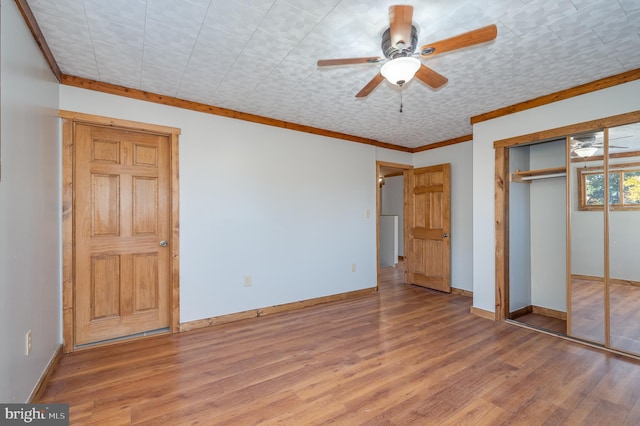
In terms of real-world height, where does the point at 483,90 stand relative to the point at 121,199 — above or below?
above

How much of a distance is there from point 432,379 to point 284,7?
2.83 meters

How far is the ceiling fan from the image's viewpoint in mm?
1611

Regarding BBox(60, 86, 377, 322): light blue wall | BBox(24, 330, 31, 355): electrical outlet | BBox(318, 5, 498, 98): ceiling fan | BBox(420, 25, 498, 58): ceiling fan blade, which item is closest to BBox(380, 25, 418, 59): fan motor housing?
BBox(318, 5, 498, 98): ceiling fan

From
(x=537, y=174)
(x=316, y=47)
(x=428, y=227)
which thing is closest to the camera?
(x=316, y=47)

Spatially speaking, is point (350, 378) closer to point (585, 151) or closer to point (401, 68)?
point (401, 68)

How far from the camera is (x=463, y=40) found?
5.53 ft

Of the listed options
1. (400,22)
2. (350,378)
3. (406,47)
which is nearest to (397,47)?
(406,47)

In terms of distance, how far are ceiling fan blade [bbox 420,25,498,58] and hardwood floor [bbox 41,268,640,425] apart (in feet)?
7.46

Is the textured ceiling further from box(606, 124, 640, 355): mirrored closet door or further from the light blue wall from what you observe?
box(606, 124, 640, 355): mirrored closet door

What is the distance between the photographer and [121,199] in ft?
9.84

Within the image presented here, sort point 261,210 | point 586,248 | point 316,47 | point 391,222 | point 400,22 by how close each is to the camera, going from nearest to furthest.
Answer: point 400,22, point 316,47, point 586,248, point 261,210, point 391,222

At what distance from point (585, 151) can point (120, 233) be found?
15.7 feet

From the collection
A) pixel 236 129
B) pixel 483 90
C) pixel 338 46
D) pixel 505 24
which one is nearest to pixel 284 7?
pixel 338 46

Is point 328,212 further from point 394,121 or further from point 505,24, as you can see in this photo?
point 505,24
